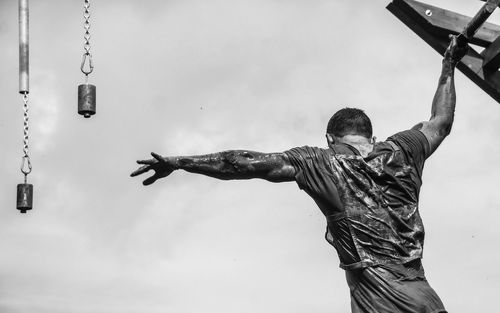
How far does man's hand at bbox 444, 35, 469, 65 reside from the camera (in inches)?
430

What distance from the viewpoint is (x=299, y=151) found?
9664 mm

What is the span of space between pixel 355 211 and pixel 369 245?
0.26m

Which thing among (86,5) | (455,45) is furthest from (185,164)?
(86,5)

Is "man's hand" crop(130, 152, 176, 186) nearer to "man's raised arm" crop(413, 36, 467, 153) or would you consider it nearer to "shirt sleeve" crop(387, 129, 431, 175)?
"shirt sleeve" crop(387, 129, 431, 175)

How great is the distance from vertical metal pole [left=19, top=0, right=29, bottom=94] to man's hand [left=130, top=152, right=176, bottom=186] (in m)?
4.53

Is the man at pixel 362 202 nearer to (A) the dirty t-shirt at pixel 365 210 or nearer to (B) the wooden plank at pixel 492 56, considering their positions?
(A) the dirty t-shirt at pixel 365 210

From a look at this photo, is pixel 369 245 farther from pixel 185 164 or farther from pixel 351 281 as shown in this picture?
pixel 185 164

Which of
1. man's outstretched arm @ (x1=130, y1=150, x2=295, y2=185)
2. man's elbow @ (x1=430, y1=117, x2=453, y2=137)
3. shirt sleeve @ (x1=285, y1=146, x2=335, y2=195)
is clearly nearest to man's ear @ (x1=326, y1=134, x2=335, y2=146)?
shirt sleeve @ (x1=285, y1=146, x2=335, y2=195)

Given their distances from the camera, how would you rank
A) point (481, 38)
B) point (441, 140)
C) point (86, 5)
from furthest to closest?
1. point (86, 5)
2. point (481, 38)
3. point (441, 140)

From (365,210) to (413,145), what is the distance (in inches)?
28.2

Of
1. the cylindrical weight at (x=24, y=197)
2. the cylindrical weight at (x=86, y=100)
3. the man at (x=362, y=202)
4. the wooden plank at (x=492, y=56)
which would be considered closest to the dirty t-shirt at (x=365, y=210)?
the man at (x=362, y=202)

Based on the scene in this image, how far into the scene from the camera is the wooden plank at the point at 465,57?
11398 mm

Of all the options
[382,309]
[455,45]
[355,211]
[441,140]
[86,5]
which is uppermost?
[86,5]

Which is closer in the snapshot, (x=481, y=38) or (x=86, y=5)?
(x=481, y=38)
